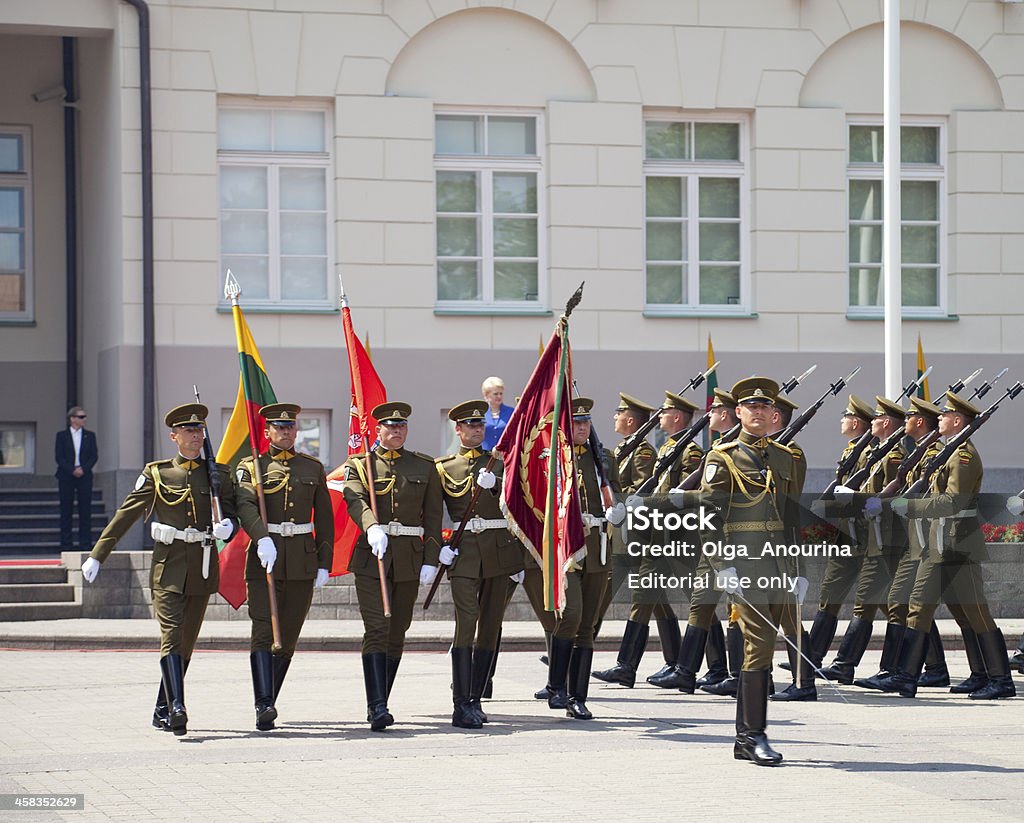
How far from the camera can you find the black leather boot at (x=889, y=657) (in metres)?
13.3

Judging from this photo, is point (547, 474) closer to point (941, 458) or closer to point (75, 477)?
point (941, 458)

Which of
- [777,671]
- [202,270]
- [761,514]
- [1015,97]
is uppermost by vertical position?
[1015,97]

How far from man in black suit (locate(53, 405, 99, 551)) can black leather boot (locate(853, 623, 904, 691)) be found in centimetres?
986

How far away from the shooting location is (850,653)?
530 inches

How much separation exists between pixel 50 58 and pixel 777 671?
13.8 meters

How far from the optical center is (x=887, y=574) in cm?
1343

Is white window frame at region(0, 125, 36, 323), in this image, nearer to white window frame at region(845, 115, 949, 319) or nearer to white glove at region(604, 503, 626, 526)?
white window frame at region(845, 115, 949, 319)

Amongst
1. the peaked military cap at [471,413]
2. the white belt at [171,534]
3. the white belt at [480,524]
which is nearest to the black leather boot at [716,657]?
the white belt at [480,524]

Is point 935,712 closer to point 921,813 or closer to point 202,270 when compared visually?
point 921,813

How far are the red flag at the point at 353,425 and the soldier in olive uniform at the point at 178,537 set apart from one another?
4.77ft

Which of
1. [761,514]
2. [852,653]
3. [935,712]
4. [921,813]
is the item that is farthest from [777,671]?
[921,813]

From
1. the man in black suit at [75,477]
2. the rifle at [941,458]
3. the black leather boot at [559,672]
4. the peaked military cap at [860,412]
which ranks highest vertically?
the peaked military cap at [860,412]

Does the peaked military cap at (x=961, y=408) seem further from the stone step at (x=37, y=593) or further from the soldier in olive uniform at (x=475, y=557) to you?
the stone step at (x=37, y=593)

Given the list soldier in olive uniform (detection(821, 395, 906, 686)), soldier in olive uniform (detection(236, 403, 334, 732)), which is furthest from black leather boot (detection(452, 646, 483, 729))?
soldier in olive uniform (detection(821, 395, 906, 686))
